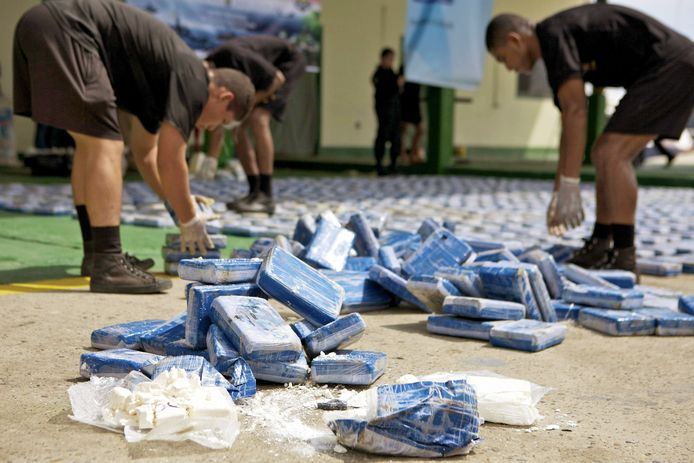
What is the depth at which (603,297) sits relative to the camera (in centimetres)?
309

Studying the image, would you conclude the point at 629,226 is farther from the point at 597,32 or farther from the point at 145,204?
the point at 145,204

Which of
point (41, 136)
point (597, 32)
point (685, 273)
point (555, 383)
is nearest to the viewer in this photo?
point (555, 383)

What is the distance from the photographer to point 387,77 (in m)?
11.1

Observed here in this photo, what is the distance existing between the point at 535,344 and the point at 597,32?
2051 mm

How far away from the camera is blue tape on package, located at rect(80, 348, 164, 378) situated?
6.68ft

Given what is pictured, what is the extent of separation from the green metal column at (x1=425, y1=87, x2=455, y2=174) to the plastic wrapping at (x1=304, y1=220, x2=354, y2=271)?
812 centimetres

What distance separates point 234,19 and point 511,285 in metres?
7.40

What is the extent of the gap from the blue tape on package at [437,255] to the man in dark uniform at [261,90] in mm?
2920

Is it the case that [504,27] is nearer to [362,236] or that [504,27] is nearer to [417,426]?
[362,236]

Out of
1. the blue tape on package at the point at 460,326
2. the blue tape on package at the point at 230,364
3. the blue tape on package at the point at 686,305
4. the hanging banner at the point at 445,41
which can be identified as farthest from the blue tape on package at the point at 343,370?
the hanging banner at the point at 445,41

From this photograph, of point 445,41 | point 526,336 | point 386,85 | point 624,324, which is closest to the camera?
point 526,336

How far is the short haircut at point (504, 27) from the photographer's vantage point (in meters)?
4.11

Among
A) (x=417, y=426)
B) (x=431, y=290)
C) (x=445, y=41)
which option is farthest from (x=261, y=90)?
(x=417, y=426)

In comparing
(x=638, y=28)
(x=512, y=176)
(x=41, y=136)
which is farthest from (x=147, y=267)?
(x=512, y=176)
